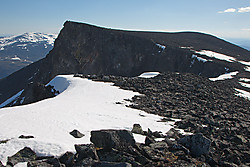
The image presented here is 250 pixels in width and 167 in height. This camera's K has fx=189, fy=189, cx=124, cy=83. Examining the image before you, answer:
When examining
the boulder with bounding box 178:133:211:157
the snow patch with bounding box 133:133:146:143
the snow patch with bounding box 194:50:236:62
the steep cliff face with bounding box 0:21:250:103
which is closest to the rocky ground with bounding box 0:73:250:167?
the boulder with bounding box 178:133:211:157

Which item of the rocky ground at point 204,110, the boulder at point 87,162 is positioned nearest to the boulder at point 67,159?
the boulder at point 87,162

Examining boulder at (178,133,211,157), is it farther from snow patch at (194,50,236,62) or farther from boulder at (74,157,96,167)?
snow patch at (194,50,236,62)

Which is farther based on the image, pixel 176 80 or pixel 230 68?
pixel 230 68

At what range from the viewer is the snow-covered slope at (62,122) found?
7.92 meters

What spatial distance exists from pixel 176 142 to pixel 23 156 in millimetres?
6448

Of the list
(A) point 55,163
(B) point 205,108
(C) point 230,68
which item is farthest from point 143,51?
(A) point 55,163

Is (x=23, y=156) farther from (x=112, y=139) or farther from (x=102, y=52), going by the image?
(x=102, y=52)

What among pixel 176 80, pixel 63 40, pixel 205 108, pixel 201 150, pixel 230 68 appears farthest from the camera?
pixel 63 40

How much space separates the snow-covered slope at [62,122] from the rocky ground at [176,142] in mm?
774

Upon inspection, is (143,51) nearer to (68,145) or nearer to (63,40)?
(63,40)

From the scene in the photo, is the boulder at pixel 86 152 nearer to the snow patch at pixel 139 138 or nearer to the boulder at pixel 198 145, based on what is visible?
the snow patch at pixel 139 138

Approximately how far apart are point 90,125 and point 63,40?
80.8 meters

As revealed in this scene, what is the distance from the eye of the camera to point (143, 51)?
7638 cm

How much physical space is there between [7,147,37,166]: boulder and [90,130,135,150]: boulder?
2.38 m
